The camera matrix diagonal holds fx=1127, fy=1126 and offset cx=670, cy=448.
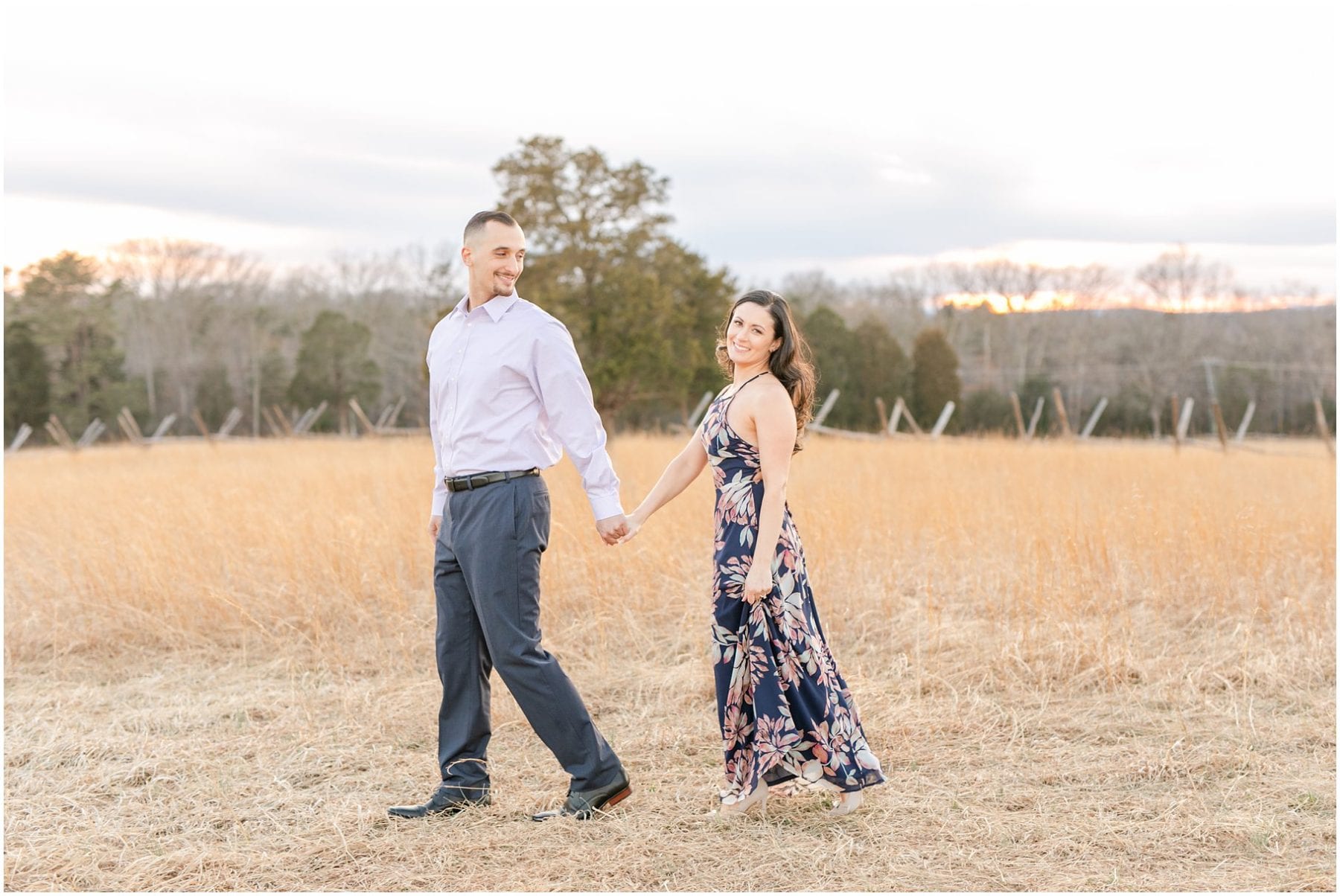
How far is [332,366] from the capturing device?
32844mm

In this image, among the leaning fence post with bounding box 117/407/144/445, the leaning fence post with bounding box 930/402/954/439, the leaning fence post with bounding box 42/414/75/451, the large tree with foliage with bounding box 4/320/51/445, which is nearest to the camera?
the leaning fence post with bounding box 930/402/954/439

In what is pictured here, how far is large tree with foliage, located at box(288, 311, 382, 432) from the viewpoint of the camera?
32500 mm

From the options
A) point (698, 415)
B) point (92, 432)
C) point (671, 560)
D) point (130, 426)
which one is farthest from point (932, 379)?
point (671, 560)

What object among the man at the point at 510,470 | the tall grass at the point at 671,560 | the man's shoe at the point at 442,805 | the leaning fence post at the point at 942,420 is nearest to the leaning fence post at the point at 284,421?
the leaning fence post at the point at 942,420

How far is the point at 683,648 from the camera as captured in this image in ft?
18.9

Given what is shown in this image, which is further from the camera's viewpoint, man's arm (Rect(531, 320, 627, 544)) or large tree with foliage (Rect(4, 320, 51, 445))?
large tree with foliage (Rect(4, 320, 51, 445))

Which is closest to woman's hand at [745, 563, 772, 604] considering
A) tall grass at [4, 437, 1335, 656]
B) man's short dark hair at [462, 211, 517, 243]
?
man's short dark hair at [462, 211, 517, 243]

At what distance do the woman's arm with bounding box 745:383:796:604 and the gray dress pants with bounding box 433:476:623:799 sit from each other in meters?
0.66

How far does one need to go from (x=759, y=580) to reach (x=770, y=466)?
353 mm

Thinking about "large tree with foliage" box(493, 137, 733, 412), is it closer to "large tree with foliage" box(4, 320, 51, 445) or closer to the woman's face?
the woman's face

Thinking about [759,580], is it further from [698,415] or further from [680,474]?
[698,415]

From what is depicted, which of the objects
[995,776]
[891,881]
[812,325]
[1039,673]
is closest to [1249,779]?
[995,776]

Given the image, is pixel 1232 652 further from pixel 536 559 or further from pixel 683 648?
pixel 536 559

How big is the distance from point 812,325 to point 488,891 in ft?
79.3
